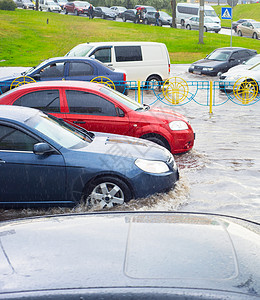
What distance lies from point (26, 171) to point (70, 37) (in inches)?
1492

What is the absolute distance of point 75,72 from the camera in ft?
47.0

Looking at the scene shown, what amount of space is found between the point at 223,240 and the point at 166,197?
3.79m

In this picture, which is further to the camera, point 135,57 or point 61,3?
point 61,3

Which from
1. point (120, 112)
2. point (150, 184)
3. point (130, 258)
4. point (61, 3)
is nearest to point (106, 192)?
point (150, 184)

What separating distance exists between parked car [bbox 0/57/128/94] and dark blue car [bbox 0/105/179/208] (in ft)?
26.0

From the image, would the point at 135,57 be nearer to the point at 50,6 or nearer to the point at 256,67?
the point at 256,67

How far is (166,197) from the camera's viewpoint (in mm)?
6672

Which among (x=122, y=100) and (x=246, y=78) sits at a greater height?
(x=122, y=100)

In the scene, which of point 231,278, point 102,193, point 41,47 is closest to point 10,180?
point 102,193

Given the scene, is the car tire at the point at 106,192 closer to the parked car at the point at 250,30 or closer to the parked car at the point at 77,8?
the parked car at the point at 250,30

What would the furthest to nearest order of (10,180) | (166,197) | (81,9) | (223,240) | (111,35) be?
(81,9)
(111,35)
(166,197)
(10,180)
(223,240)

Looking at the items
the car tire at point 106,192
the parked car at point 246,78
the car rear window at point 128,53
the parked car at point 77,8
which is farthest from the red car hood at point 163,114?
the parked car at point 77,8

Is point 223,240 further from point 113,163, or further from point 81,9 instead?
point 81,9

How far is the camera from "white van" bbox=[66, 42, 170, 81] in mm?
17837
